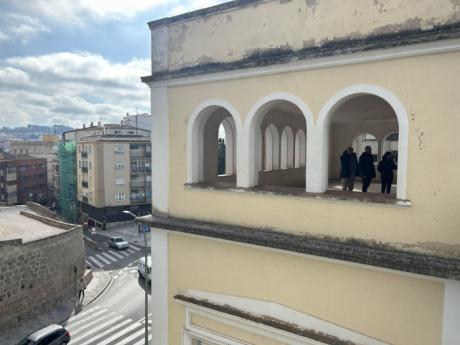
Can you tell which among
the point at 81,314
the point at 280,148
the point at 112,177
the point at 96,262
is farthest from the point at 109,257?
the point at 280,148

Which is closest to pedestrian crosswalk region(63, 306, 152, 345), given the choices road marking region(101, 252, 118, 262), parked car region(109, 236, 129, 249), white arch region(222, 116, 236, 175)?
road marking region(101, 252, 118, 262)

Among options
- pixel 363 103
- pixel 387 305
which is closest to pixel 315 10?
pixel 363 103

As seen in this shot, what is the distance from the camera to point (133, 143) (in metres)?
47.7

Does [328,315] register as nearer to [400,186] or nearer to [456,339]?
[456,339]

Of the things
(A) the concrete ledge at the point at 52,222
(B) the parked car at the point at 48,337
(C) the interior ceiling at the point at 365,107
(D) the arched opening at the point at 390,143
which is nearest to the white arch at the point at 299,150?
(C) the interior ceiling at the point at 365,107

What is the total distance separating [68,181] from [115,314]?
3767 centimetres

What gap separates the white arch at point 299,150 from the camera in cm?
1231

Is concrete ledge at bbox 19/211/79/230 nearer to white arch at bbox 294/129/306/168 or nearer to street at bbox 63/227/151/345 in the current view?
street at bbox 63/227/151/345

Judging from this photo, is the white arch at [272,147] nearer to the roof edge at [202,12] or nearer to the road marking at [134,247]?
the roof edge at [202,12]

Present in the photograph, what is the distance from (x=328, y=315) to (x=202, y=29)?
19.3 feet

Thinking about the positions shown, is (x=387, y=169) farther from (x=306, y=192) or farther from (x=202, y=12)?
(x=202, y=12)

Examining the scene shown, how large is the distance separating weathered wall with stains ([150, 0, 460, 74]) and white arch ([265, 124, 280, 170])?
4.13 meters

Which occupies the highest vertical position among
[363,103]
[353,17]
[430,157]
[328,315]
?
[353,17]

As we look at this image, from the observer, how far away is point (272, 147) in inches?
438
